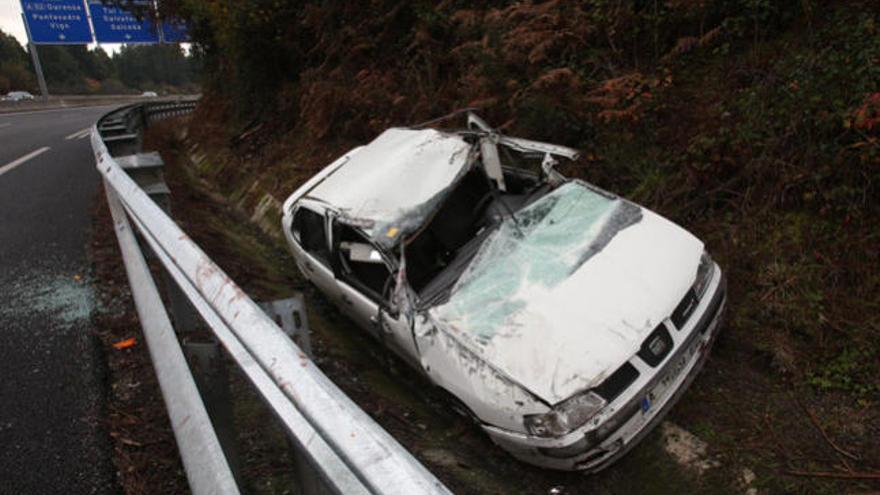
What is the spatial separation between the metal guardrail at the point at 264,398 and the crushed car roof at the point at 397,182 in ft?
6.46

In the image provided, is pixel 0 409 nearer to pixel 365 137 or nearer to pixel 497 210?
pixel 497 210

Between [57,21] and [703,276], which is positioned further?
[57,21]

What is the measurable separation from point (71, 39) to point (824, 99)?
26791 mm

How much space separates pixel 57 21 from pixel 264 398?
27719 mm

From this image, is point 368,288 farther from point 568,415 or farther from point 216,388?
point 216,388

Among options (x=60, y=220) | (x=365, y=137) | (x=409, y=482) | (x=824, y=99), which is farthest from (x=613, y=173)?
(x=60, y=220)

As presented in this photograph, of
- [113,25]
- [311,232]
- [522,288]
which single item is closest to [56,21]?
[113,25]

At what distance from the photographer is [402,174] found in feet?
14.5

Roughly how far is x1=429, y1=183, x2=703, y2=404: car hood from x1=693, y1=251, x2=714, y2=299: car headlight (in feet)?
0.27

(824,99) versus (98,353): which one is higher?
(824,99)

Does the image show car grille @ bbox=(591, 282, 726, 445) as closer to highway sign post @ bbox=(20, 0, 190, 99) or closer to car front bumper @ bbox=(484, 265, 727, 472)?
car front bumper @ bbox=(484, 265, 727, 472)

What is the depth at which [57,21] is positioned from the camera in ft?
71.8

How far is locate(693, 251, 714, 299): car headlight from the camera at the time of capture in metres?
3.54

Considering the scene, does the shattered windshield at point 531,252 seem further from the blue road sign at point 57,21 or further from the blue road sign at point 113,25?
the blue road sign at point 57,21
